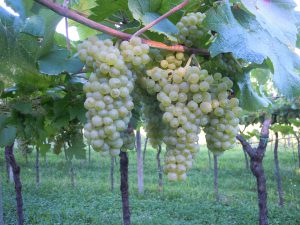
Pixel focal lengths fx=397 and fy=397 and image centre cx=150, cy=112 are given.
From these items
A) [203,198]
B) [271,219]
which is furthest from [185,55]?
[203,198]

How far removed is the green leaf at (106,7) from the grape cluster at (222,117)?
354 mm

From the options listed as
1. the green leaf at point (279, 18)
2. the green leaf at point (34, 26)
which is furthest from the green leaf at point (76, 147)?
the green leaf at point (279, 18)

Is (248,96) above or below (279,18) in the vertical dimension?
below

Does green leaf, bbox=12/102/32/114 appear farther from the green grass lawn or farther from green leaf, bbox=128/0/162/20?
the green grass lawn

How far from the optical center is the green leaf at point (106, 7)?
106 centimetres

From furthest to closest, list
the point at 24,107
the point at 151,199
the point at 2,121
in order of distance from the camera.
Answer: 1. the point at 151,199
2. the point at 2,121
3. the point at 24,107

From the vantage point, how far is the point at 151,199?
9.17 meters

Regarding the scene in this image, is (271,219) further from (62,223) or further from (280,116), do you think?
(62,223)

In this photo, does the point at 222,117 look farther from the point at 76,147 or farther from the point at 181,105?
the point at 76,147

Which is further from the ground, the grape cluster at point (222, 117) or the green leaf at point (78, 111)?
the green leaf at point (78, 111)

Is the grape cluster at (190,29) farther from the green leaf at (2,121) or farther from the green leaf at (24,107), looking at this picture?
the green leaf at (2,121)

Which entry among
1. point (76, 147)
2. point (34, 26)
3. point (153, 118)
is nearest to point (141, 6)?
point (153, 118)

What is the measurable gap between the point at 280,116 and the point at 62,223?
5.64m

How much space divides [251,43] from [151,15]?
275mm
